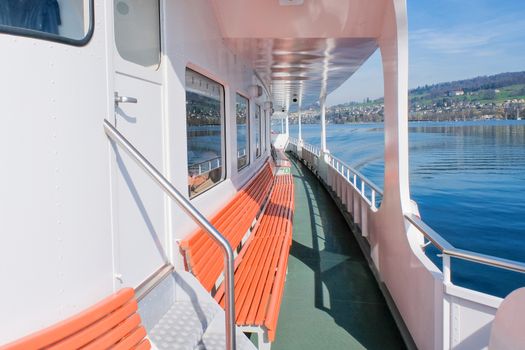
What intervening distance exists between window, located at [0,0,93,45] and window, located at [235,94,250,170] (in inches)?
151

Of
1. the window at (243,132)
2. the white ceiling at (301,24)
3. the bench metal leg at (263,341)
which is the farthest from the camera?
the window at (243,132)

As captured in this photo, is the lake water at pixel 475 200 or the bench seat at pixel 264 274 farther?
the lake water at pixel 475 200

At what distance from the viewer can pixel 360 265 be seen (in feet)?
13.9

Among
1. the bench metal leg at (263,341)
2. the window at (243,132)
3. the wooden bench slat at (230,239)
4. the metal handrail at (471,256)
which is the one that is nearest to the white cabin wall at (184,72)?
the wooden bench slat at (230,239)

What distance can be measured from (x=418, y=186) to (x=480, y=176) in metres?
4.24

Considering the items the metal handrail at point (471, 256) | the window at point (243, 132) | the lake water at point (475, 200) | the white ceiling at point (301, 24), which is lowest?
the lake water at point (475, 200)

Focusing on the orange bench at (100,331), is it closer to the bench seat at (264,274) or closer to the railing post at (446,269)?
the bench seat at (264,274)

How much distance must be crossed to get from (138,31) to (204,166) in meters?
1.47

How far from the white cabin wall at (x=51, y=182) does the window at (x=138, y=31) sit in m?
0.36

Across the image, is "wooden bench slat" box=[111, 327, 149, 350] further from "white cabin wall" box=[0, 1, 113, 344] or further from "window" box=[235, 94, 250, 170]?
"window" box=[235, 94, 250, 170]

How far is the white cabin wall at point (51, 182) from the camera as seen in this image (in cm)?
117

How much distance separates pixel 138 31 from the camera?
2076 millimetres

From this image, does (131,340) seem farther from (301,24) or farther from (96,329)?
(301,24)

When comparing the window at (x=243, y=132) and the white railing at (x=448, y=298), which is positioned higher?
the window at (x=243, y=132)
